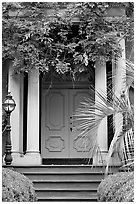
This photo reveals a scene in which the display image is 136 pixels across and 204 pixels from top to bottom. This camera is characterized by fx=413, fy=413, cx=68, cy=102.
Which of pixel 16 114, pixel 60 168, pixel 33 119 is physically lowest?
pixel 60 168

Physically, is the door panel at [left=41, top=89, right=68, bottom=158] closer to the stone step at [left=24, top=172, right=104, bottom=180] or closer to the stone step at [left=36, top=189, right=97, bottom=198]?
the stone step at [left=24, top=172, right=104, bottom=180]

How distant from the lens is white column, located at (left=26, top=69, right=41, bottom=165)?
8453 mm

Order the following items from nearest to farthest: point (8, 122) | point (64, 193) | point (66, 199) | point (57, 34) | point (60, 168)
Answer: point (66, 199) < point (64, 193) < point (8, 122) < point (60, 168) < point (57, 34)

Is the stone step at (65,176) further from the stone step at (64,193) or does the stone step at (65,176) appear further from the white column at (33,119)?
the white column at (33,119)

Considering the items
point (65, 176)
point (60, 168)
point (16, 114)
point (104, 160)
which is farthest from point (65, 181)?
point (16, 114)

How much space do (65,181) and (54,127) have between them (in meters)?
2.47

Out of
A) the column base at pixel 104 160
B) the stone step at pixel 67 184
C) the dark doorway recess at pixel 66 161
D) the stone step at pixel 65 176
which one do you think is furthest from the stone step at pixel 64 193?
the dark doorway recess at pixel 66 161

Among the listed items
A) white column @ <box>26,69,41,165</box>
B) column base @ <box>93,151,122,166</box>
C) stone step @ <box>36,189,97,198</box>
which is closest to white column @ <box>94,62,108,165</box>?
column base @ <box>93,151,122,166</box>

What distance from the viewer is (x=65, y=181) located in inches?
305

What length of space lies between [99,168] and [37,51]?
266 cm

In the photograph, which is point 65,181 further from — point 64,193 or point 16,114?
point 16,114

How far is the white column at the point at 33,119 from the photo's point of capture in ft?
27.7

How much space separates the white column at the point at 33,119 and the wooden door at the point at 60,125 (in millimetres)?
1429

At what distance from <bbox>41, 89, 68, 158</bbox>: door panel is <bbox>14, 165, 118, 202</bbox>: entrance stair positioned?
5.92 feet
